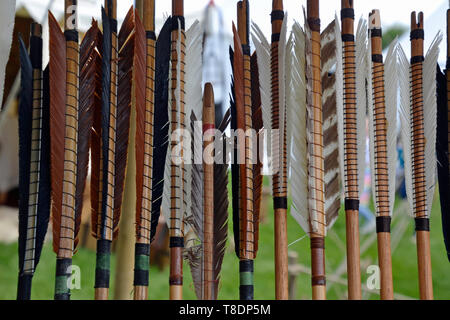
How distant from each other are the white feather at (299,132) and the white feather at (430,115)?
0.24 meters

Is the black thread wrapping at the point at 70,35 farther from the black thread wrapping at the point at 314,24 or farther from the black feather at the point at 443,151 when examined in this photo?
the black feather at the point at 443,151

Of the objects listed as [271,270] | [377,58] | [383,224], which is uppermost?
[377,58]

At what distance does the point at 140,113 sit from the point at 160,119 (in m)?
0.04

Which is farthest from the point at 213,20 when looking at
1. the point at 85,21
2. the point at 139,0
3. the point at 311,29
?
the point at 311,29

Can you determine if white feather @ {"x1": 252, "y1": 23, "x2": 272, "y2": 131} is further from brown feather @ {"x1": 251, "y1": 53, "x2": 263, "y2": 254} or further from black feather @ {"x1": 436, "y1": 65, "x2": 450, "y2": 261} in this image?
black feather @ {"x1": 436, "y1": 65, "x2": 450, "y2": 261}

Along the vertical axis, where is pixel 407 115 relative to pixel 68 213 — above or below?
above

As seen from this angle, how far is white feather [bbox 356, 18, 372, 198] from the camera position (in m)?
1.08

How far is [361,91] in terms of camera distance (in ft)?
3.62

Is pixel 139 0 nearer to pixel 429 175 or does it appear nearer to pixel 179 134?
pixel 179 134

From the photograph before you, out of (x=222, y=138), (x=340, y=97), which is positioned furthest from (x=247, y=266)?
(x=340, y=97)

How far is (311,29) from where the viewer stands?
109cm

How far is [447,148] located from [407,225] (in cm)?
242

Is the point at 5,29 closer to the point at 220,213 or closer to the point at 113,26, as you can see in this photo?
the point at 113,26

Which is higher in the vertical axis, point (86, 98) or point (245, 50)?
point (245, 50)
